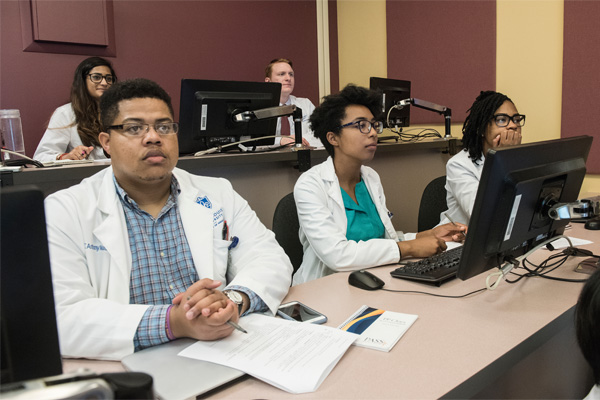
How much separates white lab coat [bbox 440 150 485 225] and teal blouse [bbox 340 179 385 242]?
1.38 feet

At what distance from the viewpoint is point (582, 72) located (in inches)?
125

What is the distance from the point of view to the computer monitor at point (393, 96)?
Answer: 3184 millimetres

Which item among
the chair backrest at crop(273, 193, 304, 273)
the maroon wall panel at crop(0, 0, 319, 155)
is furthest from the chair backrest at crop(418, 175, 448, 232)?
the maroon wall panel at crop(0, 0, 319, 155)

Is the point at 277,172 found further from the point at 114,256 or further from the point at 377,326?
the point at 377,326

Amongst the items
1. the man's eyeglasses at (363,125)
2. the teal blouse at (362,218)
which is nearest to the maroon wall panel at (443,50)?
the man's eyeglasses at (363,125)

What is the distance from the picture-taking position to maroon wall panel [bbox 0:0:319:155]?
3223mm

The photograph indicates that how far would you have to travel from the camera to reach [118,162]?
138 centimetres

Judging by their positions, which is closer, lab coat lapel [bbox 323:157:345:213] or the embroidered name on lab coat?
the embroidered name on lab coat

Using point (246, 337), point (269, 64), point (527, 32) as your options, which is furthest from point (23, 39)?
point (527, 32)

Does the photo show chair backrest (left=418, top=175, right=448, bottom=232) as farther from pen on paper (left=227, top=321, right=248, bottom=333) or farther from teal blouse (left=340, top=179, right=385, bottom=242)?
pen on paper (left=227, top=321, right=248, bottom=333)

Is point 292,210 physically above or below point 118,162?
below

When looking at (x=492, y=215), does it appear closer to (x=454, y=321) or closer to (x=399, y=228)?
(x=454, y=321)

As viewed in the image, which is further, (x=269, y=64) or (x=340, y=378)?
(x=269, y=64)

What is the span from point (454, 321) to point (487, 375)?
0.21m
